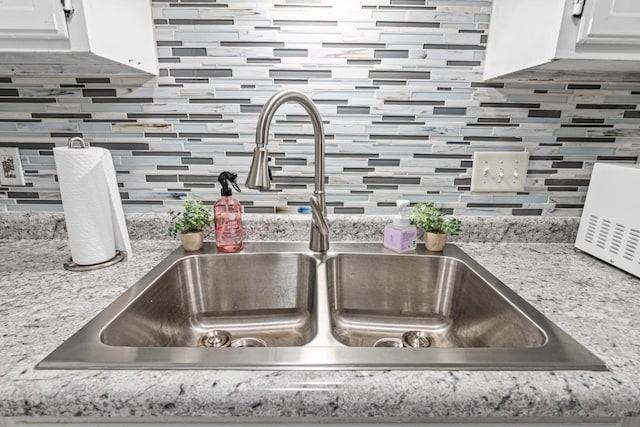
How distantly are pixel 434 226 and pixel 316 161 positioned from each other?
378mm

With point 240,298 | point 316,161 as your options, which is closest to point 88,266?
point 240,298

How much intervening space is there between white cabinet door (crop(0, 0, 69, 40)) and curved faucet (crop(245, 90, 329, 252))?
1.31 feet

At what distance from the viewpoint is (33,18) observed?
58cm

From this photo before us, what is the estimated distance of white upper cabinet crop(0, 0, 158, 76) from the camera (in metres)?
0.58

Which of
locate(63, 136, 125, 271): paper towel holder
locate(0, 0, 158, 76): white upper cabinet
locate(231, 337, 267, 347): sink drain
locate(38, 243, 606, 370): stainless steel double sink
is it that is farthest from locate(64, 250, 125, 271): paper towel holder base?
locate(0, 0, 158, 76): white upper cabinet

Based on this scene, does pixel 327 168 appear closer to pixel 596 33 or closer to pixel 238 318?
pixel 238 318

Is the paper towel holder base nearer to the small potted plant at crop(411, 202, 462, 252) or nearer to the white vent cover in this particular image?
the small potted plant at crop(411, 202, 462, 252)

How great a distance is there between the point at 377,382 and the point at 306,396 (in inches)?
3.8

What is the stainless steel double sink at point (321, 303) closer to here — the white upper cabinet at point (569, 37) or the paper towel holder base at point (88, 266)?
the paper towel holder base at point (88, 266)

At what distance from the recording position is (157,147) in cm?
92

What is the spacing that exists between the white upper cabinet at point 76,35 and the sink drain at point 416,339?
0.93 meters

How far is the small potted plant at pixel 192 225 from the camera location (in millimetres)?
867

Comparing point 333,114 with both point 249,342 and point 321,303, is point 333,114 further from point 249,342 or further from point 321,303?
point 249,342

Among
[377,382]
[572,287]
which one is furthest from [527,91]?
[377,382]
